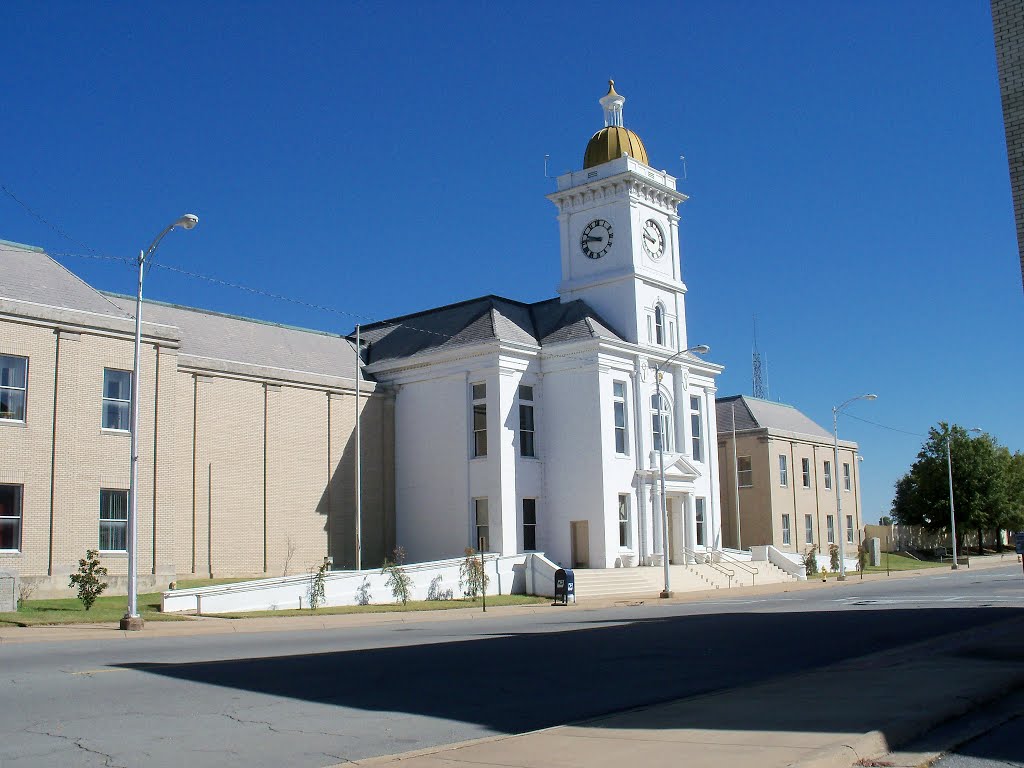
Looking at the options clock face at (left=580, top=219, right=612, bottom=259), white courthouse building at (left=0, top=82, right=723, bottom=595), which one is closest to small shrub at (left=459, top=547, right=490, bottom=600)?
white courthouse building at (left=0, top=82, right=723, bottom=595)

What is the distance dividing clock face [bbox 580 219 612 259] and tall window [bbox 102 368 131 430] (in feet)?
77.7

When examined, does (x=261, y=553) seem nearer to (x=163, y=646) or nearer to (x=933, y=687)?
(x=163, y=646)

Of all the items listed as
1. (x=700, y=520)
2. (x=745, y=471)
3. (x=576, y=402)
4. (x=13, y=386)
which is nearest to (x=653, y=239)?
(x=576, y=402)

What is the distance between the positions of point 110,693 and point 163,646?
25.7ft

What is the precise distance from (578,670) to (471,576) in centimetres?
2292

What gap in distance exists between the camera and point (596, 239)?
4912cm

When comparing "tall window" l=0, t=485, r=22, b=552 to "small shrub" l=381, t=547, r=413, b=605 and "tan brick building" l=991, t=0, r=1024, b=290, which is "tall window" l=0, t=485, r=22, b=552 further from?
"tan brick building" l=991, t=0, r=1024, b=290

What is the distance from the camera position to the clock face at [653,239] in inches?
1934

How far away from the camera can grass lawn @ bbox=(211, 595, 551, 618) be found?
3010 centimetres

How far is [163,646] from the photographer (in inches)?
798

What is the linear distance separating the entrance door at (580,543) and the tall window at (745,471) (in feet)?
74.2

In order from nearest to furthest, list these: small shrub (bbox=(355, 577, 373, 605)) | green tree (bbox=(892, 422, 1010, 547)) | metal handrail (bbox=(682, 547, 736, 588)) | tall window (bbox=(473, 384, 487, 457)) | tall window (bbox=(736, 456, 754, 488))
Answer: small shrub (bbox=(355, 577, 373, 605))
tall window (bbox=(473, 384, 487, 457))
metal handrail (bbox=(682, 547, 736, 588))
tall window (bbox=(736, 456, 754, 488))
green tree (bbox=(892, 422, 1010, 547))

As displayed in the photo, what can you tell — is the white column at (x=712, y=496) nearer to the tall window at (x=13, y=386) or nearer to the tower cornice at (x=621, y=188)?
the tower cornice at (x=621, y=188)

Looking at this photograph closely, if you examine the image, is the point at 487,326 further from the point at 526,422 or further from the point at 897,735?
the point at 897,735
